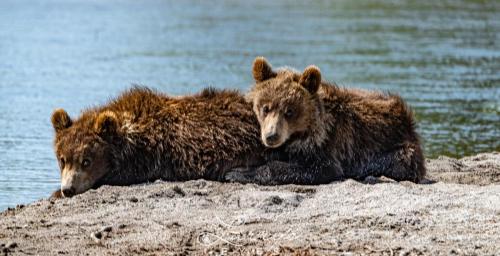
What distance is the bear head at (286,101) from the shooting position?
8500 millimetres

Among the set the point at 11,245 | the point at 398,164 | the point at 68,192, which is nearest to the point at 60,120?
the point at 68,192

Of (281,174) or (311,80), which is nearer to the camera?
(281,174)

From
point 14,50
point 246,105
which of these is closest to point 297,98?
point 246,105

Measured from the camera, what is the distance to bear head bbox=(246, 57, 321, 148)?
8.50 m

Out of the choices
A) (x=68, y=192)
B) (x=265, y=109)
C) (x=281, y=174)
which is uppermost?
(x=265, y=109)

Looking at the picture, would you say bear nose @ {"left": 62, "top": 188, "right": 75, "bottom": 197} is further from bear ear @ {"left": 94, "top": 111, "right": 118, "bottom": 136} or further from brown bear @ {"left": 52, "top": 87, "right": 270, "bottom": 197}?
bear ear @ {"left": 94, "top": 111, "right": 118, "bottom": 136}

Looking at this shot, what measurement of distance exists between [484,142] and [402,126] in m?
3.88

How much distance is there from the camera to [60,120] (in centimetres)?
863

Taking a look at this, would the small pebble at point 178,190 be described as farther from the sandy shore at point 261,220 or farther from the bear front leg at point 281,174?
the bear front leg at point 281,174

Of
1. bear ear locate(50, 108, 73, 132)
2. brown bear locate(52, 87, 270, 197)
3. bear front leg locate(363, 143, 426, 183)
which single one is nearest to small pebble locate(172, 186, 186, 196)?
brown bear locate(52, 87, 270, 197)

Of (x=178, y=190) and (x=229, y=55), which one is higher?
(x=178, y=190)

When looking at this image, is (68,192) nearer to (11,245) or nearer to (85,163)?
(85,163)

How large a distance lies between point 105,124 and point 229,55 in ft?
41.5

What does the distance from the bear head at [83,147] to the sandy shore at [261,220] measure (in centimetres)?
32
